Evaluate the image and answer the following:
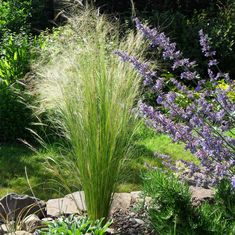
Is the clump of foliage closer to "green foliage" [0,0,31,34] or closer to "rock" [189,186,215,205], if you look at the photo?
"rock" [189,186,215,205]

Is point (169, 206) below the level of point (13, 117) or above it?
above

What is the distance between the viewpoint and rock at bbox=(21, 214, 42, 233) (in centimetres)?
382

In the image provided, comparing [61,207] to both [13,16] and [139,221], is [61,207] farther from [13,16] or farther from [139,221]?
[13,16]

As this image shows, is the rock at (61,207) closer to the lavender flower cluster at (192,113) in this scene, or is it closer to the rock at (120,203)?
the rock at (120,203)

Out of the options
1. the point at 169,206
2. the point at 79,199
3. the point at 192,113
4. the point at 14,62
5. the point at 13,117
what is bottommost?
the point at 13,117

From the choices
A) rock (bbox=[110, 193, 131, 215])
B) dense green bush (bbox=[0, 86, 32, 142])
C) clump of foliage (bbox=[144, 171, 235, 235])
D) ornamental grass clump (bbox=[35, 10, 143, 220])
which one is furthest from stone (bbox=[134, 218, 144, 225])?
dense green bush (bbox=[0, 86, 32, 142])

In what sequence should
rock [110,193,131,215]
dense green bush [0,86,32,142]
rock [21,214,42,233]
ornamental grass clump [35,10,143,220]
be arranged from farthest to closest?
dense green bush [0,86,32,142], rock [110,193,131,215], rock [21,214,42,233], ornamental grass clump [35,10,143,220]

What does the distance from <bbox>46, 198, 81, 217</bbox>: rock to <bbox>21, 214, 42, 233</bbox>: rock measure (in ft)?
0.65

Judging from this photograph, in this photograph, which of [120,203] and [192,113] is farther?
[120,203]

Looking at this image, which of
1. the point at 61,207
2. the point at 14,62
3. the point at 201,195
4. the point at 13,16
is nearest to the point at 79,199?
the point at 61,207

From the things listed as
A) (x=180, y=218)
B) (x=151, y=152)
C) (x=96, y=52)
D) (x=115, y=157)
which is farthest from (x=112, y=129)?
(x=151, y=152)

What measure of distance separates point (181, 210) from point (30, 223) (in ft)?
3.92

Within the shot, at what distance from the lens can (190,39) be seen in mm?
9773

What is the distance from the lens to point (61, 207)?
414cm
